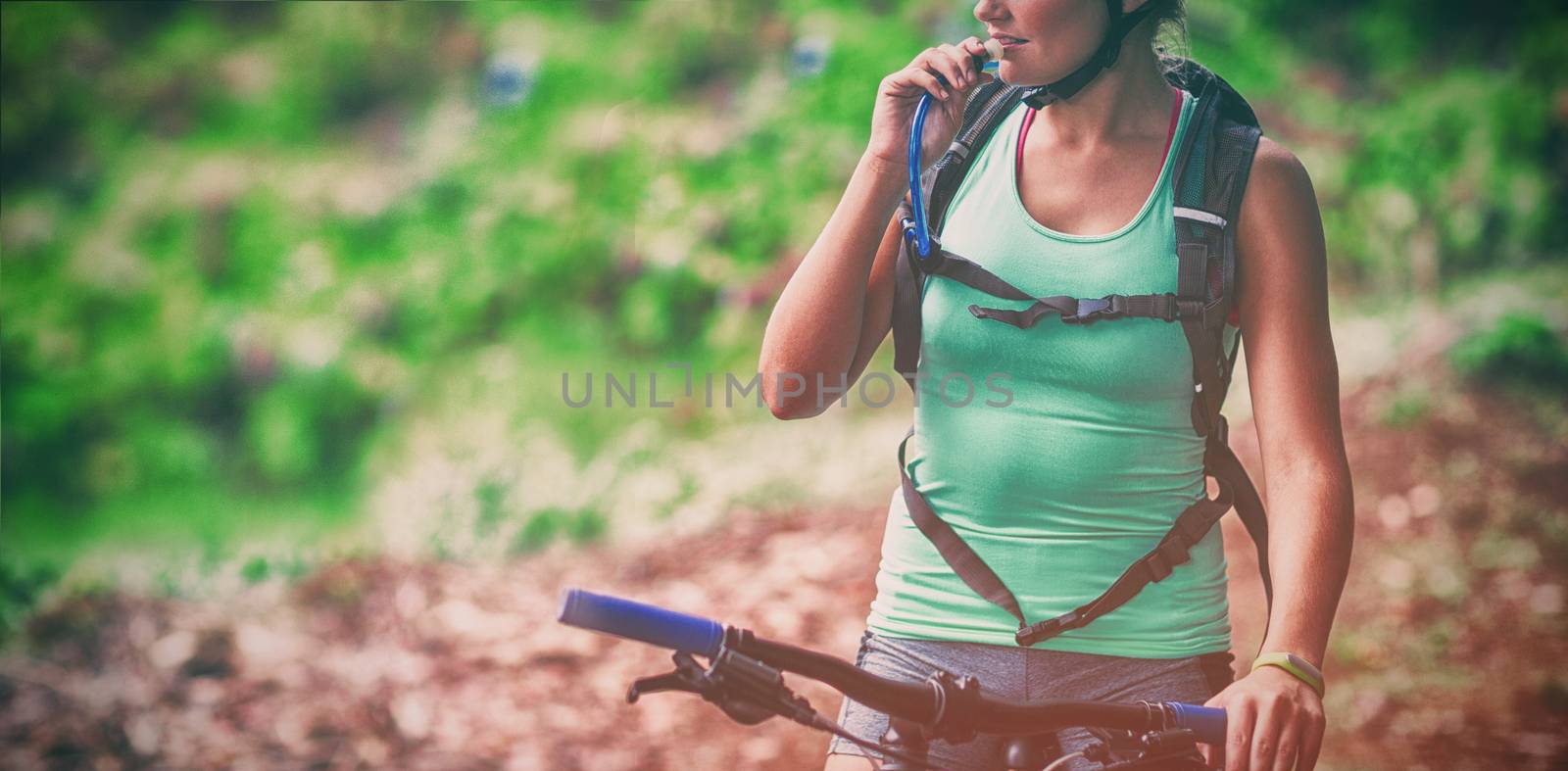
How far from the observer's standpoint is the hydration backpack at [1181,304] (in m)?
1.66

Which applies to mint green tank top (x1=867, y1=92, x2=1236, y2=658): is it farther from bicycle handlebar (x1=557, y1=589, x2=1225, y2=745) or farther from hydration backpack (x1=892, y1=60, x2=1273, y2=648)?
bicycle handlebar (x1=557, y1=589, x2=1225, y2=745)

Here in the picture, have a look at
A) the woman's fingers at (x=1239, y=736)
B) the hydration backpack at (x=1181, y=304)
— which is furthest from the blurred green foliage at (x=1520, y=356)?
the woman's fingers at (x=1239, y=736)

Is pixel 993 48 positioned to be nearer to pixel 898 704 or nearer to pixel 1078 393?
pixel 1078 393

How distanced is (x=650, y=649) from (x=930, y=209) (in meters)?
3.63

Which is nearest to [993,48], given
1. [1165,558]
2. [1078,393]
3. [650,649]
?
[1078,393]

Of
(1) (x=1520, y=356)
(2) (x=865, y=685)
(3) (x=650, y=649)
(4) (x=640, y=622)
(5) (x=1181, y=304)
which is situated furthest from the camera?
(1) (x=1520, y=356)

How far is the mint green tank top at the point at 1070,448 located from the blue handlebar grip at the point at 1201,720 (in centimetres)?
20

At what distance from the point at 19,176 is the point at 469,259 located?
227 cm

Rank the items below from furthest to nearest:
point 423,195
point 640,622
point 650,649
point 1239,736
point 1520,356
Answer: point 423,195 → point 1520,356 → point 650,649 → point 1239,736 → point 640,622

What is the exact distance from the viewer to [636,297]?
650 cm

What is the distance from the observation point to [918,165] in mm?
1711

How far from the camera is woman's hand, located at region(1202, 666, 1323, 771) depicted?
1.49m

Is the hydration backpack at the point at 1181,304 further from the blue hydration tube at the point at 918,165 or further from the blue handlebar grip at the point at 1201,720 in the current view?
the blue handlebar grip at the point at 1201,720

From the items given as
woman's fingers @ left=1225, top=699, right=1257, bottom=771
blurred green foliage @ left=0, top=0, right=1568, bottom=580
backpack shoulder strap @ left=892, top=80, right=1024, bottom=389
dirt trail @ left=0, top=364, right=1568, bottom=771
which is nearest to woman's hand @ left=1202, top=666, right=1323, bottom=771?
woman's fingers @ left=1225, top=699, right=1257, bottom=771
